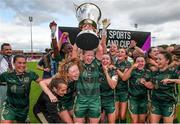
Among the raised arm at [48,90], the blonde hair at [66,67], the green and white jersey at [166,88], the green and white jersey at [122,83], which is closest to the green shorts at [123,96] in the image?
the green and white jersey at [122,83]

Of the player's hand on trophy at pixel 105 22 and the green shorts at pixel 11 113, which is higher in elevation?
the player's hand on trophy at pixel 105 22

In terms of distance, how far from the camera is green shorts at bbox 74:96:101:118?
5.80m

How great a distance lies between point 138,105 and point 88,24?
6.77 ft

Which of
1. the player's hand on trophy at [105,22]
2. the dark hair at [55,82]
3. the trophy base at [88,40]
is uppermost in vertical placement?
the player's hand on trophy at [105,22]

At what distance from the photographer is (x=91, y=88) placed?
5.80 m

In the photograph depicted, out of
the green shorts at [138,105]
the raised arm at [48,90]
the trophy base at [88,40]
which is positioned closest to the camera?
the raised arm at [48,90]

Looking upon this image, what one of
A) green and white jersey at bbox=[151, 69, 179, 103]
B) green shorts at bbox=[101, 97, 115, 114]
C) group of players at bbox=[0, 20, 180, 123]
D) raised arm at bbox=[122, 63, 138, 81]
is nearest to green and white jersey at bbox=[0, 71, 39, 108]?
group of players at bbox=[0, 20, 180, 123]

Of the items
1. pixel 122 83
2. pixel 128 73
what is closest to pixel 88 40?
pixel 128 73

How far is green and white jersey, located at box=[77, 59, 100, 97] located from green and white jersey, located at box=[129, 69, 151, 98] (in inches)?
51.4

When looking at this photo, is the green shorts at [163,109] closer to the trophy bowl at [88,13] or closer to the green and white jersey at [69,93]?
the green and white jersey at [69,93]

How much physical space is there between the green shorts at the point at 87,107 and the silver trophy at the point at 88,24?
2.94 ft

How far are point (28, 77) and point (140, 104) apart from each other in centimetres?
238

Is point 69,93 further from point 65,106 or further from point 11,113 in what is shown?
point 11,113

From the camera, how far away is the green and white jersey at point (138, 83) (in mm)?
6879
